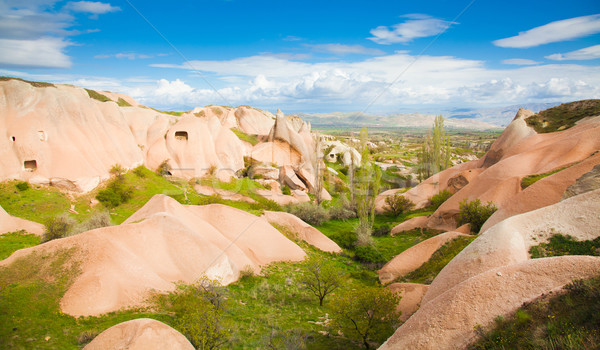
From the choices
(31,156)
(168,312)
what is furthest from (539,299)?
(31,156)

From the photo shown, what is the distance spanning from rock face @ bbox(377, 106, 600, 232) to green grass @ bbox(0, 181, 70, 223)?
30522mm

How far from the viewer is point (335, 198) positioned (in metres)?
48.7

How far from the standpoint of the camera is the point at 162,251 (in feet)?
53.4

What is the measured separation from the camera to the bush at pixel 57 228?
820 inches

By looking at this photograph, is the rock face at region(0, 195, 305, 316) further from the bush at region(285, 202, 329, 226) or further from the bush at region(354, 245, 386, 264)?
the bush at region(285, 202, 329, 226)

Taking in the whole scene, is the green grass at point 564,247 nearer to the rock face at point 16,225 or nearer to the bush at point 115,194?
the rock face at point 16,225

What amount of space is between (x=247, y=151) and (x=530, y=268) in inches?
1774

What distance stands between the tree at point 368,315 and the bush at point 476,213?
41.6 feet

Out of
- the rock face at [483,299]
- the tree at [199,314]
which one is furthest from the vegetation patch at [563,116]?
the tree at [199,314]

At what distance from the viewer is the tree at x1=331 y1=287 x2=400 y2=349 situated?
1195 centimetres

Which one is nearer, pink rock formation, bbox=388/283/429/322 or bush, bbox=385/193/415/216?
pink rock formation, bbox=388/283/429/322

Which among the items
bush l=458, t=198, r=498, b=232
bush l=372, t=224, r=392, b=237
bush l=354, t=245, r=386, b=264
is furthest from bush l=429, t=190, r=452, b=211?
bush l=354, t=245, r=386, b=264

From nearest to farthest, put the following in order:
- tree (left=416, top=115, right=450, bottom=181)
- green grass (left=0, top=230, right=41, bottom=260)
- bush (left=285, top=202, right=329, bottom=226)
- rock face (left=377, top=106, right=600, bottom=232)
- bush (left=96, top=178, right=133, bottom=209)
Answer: rock face (left=377, top=106, right=600, bottom=232) → green grass (left=0, top=230, right=41, bottom=260) → bush (left=96, top=178, right=133, bottom=209) → bush (left=285, top=202, right=329, bottom=226) → tree (left=416, top=115, right=450, bottom=181)

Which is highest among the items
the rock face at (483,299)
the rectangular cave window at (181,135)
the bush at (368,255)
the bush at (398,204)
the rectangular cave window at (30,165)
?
the rectangular cave window at (181,135)
